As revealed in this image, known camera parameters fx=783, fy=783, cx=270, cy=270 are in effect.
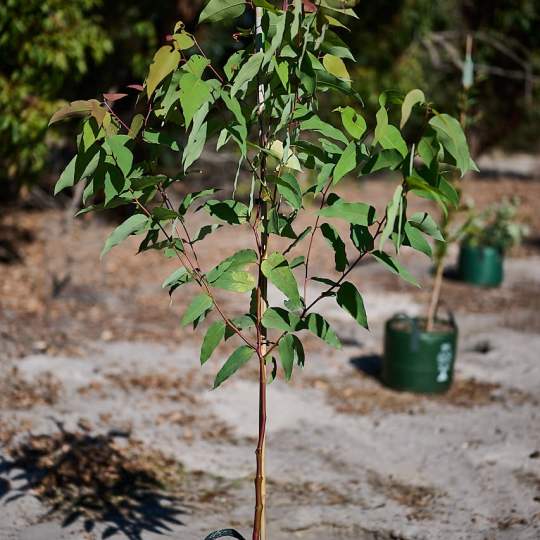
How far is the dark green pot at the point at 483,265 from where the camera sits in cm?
891

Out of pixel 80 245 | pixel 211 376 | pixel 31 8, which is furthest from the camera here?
pixel 80 245

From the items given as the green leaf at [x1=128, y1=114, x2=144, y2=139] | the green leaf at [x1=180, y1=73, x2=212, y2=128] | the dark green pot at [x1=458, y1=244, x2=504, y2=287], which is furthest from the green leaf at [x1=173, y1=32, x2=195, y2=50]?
the dark green pot at [x1=458, y1=244, x2=504, y2=287]

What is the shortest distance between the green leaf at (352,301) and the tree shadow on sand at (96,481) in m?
1.92

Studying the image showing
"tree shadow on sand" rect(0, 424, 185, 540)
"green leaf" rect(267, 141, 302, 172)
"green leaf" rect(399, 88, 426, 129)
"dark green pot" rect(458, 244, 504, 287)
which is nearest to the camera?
"green leaf" rect(399, 88, 426, 129)

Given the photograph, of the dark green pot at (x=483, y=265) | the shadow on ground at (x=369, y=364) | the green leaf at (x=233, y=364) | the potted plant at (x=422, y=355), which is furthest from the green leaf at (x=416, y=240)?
the dark green pot at (x=483, y=265)

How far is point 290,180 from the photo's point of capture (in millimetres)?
2082

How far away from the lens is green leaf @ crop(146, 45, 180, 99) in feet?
6.41

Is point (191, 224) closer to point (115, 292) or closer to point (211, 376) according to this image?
point (115, 292)

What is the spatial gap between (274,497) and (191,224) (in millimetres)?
8260

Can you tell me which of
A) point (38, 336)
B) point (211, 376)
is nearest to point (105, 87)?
point (38, 336)

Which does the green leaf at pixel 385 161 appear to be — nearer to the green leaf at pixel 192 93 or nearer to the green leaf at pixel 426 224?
the green leaf at pixel 426 224

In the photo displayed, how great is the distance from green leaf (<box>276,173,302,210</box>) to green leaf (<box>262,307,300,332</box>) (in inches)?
12.7

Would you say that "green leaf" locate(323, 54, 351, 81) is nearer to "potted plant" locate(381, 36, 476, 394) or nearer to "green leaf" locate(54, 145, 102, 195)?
"green leaf" locate(54, 145, 102, 195)

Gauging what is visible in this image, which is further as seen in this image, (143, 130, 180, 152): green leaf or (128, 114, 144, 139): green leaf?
(143, 130, 180, 152): green leaf
